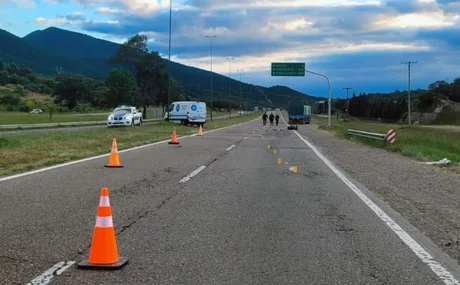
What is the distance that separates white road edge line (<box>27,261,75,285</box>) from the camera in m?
4.80

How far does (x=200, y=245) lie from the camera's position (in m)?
6.27

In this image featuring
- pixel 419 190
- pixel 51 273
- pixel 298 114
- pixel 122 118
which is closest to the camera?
pixel 51 273

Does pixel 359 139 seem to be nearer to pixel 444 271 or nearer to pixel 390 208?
pixel 390 208

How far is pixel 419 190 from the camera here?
1155 cm

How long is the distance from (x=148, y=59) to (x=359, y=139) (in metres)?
73.7

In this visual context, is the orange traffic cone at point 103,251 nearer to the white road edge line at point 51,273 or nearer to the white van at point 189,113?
the white road edge line at point 51,273

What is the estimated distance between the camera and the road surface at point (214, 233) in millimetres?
5195

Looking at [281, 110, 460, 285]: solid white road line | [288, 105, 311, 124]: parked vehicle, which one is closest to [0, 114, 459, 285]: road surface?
[281, 110, 460, 285]: solid white road line

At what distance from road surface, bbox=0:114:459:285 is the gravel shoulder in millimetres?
373

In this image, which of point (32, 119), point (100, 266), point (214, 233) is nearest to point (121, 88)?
point (32, 119)

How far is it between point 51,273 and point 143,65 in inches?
3855

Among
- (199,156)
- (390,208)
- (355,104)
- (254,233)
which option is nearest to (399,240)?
(254,233)

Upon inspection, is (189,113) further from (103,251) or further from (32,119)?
(103,251)

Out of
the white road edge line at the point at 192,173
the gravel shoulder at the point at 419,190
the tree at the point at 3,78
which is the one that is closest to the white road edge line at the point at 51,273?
the gravel shoulder at the point at 419,190
